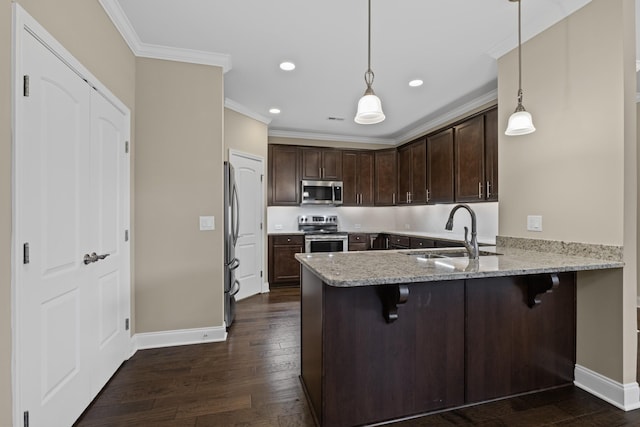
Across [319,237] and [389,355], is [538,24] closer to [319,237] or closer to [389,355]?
[389,355]

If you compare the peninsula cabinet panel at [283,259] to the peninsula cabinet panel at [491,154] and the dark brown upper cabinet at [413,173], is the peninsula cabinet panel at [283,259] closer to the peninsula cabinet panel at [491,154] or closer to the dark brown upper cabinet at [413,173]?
the dark brown upper cabinet at [413,173]

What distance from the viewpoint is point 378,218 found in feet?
20.2

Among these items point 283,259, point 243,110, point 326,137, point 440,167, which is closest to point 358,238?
point 283,259

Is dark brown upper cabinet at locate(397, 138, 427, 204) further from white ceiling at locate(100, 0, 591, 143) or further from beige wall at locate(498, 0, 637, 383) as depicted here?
beige wall at locate(498, 0, 637, 383)

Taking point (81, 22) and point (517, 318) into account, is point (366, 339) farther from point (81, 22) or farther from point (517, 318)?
point (81, 22)

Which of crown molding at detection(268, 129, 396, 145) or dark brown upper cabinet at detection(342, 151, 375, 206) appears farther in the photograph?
dark brown upper cabinet at detection(342, 151, 375, 206)

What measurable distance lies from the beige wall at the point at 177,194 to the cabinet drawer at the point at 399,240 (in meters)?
2.95

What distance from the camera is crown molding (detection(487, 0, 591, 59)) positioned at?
6.91ft

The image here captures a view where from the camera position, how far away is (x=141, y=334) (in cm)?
278

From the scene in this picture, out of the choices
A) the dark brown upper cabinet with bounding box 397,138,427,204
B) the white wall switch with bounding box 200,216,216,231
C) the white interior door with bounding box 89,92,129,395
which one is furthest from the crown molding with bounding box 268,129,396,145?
the white interior door with bounding box 89,92,129,395

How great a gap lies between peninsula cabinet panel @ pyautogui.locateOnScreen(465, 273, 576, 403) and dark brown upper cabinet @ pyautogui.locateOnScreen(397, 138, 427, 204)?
2743 mm

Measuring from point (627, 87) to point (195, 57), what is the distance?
332 cm

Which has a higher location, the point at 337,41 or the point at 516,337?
the point at 337,41

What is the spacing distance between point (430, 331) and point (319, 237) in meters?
3.40
